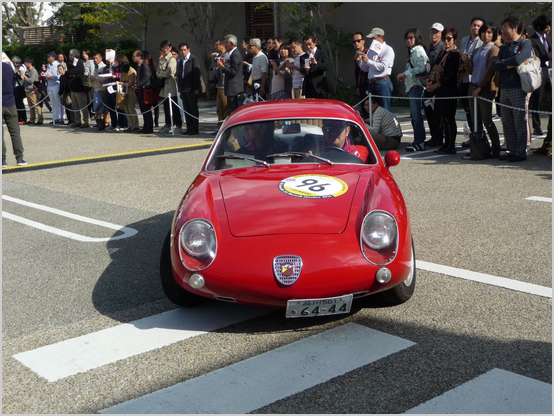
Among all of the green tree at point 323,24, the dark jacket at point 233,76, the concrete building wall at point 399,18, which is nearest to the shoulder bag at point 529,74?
the dark jacket at point 233,76

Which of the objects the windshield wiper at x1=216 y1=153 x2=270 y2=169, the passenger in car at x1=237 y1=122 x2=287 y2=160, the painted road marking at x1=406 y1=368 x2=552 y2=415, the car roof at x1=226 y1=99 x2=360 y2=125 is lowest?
the painted road marking at x1=406 y1=368 x2=552 y2=415

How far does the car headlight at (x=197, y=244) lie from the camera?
361cm

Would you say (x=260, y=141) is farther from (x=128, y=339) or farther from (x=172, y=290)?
(x=128, y=339)

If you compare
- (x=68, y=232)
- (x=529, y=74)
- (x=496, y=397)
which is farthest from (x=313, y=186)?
(x=529, y=74)

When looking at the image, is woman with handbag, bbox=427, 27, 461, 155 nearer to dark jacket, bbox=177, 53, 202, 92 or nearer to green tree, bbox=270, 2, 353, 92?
dark jacket, bbox=177, 53, 202, 92

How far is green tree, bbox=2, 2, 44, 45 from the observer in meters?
48.8

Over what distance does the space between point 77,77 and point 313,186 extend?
1456cm

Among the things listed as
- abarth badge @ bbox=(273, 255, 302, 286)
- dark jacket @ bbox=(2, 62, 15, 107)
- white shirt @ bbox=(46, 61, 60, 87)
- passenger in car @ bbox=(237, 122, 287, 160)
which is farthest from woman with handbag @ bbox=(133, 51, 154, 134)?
abarth badge @ bbox=(273, 255, 302, 286)

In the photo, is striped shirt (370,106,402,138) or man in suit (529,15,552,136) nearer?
man in suit (529,15,552,136)

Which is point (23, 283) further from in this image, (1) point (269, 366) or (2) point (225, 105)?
(2) point (225, 105)

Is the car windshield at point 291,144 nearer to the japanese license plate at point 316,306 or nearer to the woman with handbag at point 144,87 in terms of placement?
the japanese license plate at point 316,306

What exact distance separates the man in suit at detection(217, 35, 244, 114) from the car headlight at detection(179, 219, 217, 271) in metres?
9.22

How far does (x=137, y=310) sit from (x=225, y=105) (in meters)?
9.80

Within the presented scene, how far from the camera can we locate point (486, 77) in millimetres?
8758
